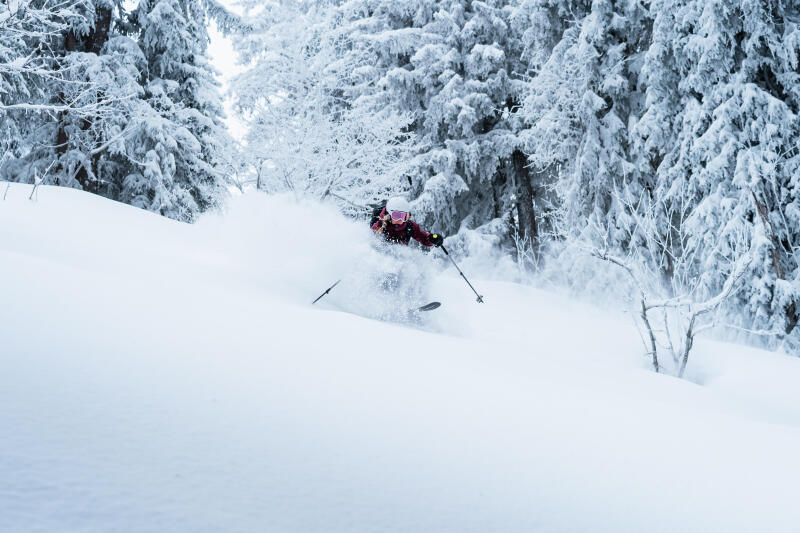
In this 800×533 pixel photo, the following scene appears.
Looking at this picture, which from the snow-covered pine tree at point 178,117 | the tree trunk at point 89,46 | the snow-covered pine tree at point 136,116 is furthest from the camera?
the snow-covered pine tree at point 178,117

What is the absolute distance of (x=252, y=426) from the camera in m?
2.20

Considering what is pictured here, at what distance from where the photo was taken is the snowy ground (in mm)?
1680

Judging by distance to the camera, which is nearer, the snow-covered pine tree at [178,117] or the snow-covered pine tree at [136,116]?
the snow-covered pine tree at [136,116]

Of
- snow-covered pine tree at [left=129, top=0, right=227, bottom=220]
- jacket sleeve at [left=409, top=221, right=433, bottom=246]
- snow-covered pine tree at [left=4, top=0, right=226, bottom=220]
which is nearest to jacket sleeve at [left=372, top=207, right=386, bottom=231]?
jacket sleeve at [left=409, top=221, right=433, bottom=246]

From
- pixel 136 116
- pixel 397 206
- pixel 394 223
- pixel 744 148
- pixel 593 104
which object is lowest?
pixel 394 223

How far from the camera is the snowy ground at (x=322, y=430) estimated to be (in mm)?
1680

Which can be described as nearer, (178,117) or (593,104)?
(593,104)

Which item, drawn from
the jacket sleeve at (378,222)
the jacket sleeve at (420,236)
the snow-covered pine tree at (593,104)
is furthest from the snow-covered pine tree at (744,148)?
the jacket sleeve at (378,222)

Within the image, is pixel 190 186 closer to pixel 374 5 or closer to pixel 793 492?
pixel 374 5

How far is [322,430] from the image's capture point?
7.56 ft

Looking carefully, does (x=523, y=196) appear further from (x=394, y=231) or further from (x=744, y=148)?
(x=394, y=231)

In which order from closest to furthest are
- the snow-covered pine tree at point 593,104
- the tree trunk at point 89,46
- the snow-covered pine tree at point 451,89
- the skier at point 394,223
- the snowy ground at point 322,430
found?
the snowy ground at point 322,430 → the skier at point 394,223 → the snow-covered pine tree at point 593,104 → the tree trunk at point 89,46 → the snow-covered pine tree at point 451,89

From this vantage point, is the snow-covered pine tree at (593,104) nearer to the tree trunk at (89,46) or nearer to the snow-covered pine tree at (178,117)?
the snow-covered pine tree at (178,117)

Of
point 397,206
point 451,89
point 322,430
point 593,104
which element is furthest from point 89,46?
point 322,430
